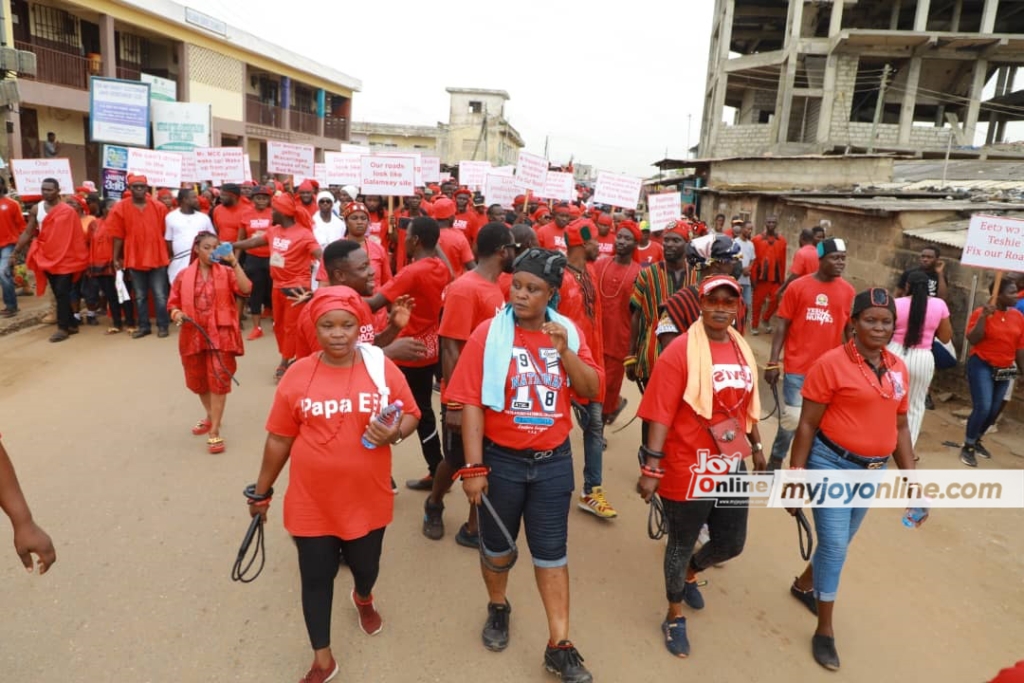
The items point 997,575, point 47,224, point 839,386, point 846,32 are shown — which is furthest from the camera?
point 846,32

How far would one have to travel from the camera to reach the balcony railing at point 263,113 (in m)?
27.4

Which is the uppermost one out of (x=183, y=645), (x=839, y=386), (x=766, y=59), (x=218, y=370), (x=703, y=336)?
(x=766, y=59)

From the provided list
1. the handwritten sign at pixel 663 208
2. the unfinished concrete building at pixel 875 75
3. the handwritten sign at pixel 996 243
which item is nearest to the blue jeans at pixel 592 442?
the handwritten sign at pixel 996 243

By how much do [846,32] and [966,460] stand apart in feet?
81.8

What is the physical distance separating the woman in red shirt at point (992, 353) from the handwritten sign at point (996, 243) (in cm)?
20

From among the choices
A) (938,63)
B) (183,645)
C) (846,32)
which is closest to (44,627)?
(183,645)

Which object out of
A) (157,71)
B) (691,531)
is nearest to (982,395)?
(691,531)

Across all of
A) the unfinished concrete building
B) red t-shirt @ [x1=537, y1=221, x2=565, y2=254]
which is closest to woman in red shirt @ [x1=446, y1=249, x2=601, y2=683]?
red t-shirt @ [x1=537, y1=221, x2=565, y2=254]

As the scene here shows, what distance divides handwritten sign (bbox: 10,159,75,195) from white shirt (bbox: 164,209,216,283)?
7.96 ft

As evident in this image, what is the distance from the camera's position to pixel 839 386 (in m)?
3.06

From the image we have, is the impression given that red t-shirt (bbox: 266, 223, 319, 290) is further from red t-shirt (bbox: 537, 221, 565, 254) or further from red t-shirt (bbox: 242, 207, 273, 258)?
red t-shirt (bbox: 537, 221, 565, 254)

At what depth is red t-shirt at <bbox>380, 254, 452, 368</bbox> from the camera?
13.5ft

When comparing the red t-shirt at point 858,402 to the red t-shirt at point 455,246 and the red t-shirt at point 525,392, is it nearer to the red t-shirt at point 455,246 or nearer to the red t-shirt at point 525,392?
the red t-shirt at point 525,392

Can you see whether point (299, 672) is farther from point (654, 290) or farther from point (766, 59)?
point (766, 59)
